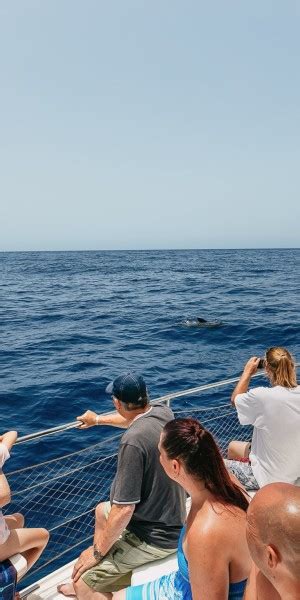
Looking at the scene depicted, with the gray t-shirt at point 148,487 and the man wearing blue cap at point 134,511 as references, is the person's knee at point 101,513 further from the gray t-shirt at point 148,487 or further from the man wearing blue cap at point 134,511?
the gray t-shirt at point 148,487

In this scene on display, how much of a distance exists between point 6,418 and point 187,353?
8.15 m

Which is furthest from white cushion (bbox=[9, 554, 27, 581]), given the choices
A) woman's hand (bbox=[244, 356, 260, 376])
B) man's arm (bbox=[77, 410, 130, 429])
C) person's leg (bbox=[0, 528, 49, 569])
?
woman's hand (bbox=[244, 356, 260, 376])

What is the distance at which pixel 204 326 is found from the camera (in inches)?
831

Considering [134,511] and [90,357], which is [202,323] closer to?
[90,357]

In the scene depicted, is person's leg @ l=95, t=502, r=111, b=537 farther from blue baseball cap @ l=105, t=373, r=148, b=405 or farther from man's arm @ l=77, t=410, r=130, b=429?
blue baseball cap @ l=105, t=373, r=148, b=405

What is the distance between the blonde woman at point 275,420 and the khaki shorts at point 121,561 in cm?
107

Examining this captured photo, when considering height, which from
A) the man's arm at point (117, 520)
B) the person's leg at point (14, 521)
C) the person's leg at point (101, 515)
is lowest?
the person's leg at point (14, 521)

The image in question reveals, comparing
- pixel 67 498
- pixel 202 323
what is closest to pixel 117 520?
pixel 67 498

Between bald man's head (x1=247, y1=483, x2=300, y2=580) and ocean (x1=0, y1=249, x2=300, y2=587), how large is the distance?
2.26 m

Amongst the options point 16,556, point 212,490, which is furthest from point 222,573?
point 16,556

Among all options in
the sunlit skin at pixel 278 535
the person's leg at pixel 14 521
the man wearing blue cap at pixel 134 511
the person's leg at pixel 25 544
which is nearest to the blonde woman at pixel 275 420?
the man wearing blue cap at pixel 134 511

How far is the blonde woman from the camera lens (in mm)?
3426

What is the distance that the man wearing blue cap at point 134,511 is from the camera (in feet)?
8.89

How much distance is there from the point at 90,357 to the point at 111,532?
1373 centimetres
